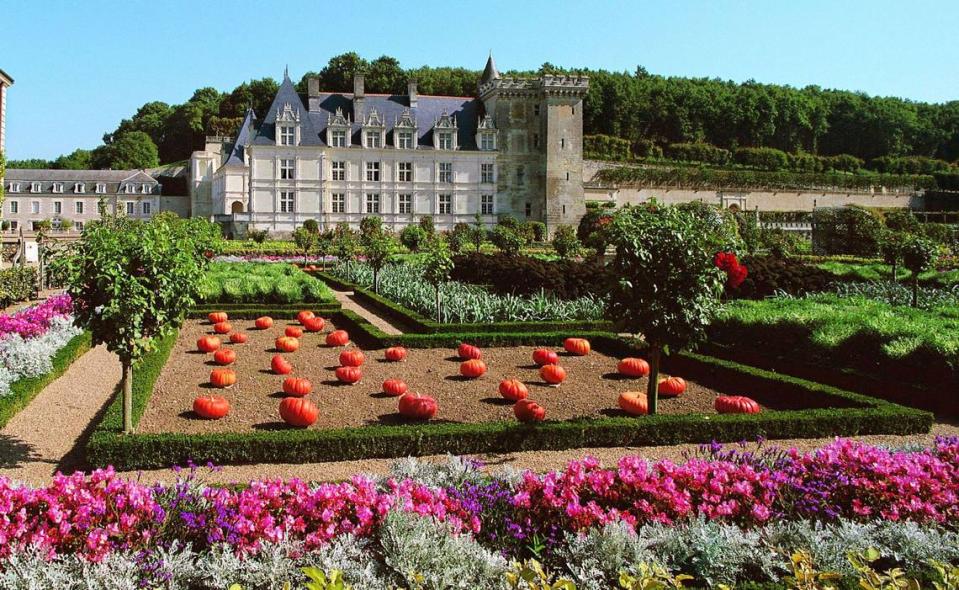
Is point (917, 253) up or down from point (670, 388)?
up

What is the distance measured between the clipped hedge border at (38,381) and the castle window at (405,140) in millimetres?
41260

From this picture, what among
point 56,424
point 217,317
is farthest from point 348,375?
point 217,317

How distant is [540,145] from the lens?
179ft

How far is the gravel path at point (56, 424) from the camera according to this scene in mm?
6918

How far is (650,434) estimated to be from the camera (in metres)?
7.81

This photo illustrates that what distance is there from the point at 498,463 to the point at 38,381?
610cm

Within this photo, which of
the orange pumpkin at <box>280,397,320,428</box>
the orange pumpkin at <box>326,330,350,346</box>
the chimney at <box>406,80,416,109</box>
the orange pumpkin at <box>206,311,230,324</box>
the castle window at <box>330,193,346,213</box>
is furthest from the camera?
the chimney at <box>406,80,416,109</box>

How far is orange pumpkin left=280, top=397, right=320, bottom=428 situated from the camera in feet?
26.2

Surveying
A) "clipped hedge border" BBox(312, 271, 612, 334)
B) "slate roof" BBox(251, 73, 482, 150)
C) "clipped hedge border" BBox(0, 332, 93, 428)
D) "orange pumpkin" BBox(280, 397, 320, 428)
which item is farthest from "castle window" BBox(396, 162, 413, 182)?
"orange pumpkin" BBox(280, 397, 320, 428)

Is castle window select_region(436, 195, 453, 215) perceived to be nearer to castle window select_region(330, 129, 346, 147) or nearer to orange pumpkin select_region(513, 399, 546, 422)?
castle window select_region(330, 129, 346, 147)

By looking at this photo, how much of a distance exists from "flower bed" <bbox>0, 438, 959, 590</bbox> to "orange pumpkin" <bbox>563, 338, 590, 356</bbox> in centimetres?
714

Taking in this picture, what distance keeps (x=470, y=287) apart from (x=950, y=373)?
11.6 m

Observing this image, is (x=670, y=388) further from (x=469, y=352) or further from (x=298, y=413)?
(x=298, y=413)

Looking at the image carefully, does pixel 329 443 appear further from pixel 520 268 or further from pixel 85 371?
pixel 520 268
